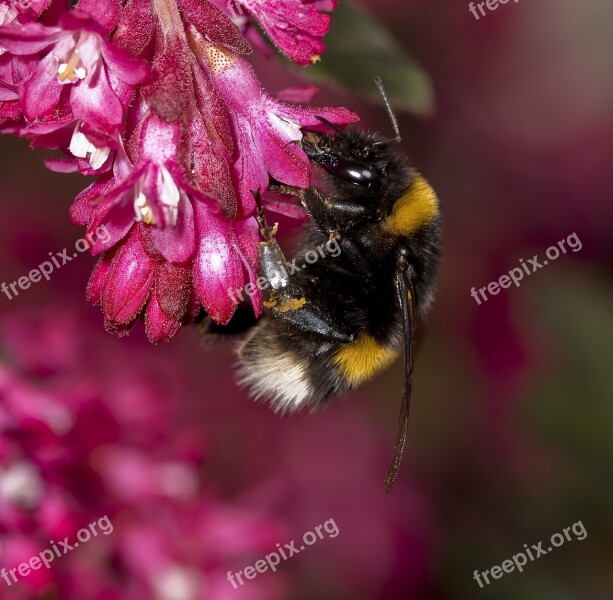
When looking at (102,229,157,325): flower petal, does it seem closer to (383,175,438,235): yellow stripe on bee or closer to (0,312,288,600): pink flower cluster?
(383,175,438,235): yellow stripe on bee

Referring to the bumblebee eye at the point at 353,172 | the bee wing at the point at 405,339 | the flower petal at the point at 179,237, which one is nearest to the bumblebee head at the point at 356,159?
the bumblebee eye at the point at 353,172

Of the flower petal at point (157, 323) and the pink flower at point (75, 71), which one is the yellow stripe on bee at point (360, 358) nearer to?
the flower petal at point (157, 323)

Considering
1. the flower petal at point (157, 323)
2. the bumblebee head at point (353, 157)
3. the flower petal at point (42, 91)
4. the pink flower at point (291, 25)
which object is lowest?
the flower petal at point (157, 323)

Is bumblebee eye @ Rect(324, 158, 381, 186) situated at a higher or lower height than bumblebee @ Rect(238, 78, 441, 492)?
higher

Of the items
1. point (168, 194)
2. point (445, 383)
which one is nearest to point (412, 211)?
point (168, 194)

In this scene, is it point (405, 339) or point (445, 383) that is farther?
point (445, 383)

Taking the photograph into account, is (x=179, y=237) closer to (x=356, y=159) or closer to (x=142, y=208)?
(x=142, y=208)

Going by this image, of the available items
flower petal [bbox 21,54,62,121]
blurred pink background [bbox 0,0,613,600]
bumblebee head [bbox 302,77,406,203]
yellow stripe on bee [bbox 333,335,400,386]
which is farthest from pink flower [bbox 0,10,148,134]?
blurred pink background [bbox 0,0,613,600]
